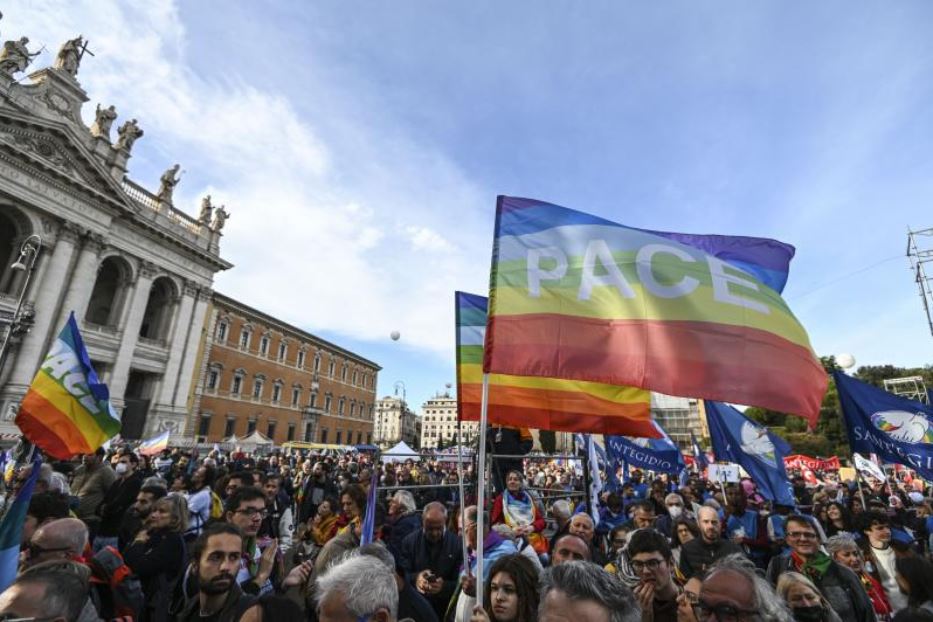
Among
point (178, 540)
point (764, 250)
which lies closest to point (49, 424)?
point (178, 540)

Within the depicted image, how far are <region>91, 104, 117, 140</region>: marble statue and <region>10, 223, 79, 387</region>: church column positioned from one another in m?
7.49

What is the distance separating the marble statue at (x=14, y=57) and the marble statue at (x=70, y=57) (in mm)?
2471

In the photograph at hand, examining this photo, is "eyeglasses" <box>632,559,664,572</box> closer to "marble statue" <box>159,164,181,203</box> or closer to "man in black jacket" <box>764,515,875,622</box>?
"man in black jacket" <box>764,515,875,622</box>

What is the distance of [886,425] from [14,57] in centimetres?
3863

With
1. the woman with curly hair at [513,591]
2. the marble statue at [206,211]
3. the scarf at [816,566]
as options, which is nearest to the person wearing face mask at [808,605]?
the scarf at [816,566]

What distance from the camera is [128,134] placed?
104 feet

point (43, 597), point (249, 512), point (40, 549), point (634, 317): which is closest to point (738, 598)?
point (634, 317)

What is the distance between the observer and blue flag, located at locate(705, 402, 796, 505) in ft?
23.9

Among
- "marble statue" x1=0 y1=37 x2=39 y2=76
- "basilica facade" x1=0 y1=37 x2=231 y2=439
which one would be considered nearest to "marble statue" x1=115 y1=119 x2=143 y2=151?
"basilica facade" x1=0 y1=37 x2=231 y2=439

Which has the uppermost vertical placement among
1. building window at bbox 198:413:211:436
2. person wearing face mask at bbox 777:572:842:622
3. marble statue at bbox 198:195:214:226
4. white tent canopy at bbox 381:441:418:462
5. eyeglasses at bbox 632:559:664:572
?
marble statue at bbox 198:195:214:226

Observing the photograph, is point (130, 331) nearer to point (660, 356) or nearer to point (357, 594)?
point (357, 594)

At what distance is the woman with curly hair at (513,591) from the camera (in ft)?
9.24

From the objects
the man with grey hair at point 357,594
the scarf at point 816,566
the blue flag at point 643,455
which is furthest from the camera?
the blue flag at point 643,455

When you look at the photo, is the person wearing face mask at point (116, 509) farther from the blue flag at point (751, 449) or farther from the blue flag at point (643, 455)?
the blue flag at point (643, 455)
